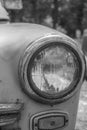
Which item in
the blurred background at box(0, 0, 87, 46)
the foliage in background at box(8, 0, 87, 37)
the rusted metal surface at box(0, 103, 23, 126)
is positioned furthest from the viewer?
the foliage in background at box(8, 0, 87, 37)

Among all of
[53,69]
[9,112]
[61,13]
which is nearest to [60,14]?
[61,13]

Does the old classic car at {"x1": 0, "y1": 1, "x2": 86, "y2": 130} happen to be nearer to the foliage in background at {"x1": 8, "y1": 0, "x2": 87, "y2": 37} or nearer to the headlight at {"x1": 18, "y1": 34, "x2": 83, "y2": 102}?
the headlight at {"x1": 18, "y1": 34, "x2": 83, "y2": 102}

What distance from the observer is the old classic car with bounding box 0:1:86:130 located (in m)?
1.64

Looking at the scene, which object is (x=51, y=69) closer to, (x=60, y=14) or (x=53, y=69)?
(x=53, y=69)

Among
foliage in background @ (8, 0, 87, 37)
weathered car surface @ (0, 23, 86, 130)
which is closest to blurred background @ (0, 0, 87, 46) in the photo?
foliage in background @ (8, 0, 87, 37)

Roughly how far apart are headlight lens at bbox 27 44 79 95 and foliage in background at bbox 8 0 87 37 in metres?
17.2

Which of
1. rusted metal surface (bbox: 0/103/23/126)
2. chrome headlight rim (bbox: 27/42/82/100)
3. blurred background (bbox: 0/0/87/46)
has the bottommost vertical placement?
rusted metal surface (bbox: 0/103/23/126)

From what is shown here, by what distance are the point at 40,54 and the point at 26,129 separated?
0.40m

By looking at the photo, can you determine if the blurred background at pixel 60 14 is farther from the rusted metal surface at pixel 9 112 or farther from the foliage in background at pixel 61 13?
the rusted metal surface at pixel 9 112

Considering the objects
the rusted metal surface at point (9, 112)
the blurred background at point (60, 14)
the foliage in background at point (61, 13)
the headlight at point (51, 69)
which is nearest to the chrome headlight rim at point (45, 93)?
the headlight at point (51, 69)

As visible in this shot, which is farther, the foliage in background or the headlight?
the foliage in background

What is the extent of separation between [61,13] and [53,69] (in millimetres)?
20964

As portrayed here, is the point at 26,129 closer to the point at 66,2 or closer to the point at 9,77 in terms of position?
the point at 9,77

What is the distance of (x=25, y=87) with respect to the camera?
1.64m
